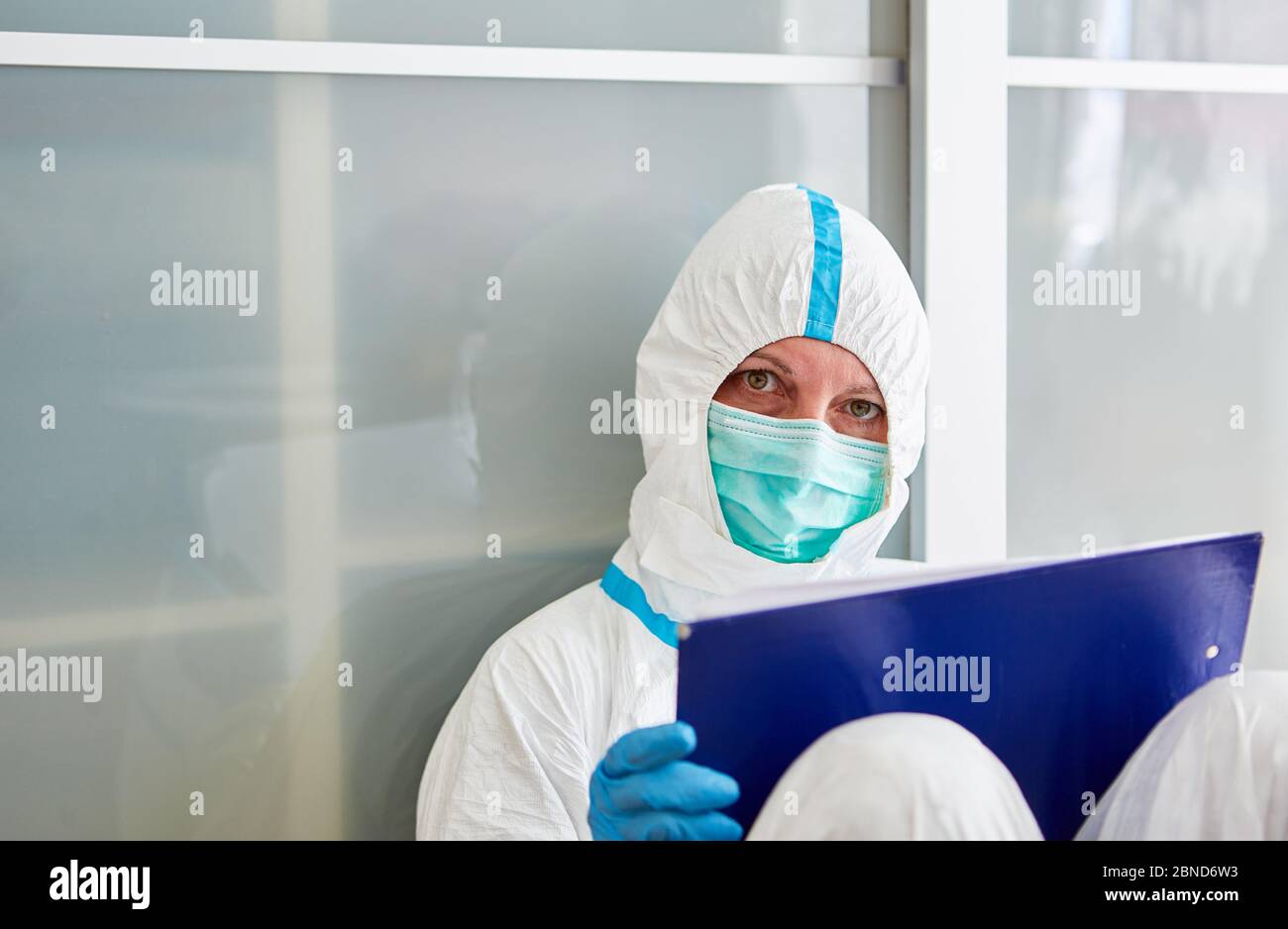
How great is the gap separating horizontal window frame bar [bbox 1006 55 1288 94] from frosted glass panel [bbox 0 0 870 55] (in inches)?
11.8

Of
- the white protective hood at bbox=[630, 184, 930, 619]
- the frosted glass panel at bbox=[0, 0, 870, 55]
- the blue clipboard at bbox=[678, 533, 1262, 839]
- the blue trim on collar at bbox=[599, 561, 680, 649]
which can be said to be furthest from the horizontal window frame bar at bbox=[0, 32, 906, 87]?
the blue clipboard at bbox=[678, 533, 1262, 839]

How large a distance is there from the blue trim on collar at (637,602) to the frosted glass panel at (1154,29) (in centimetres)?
113

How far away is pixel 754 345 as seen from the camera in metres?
1.19

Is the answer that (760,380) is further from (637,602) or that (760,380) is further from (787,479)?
(637,602)

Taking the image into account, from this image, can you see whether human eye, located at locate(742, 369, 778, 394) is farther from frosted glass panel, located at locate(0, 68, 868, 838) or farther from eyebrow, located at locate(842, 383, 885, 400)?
frosted glass panel, located at locate(0, 68, 868, 838)

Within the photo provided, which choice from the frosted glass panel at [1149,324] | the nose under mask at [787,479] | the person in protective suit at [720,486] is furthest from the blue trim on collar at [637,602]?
the frosted glass panel at [1149,324]

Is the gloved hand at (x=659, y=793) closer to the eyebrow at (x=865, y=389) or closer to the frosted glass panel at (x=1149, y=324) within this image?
the eyebrow at (x=865, y=389)

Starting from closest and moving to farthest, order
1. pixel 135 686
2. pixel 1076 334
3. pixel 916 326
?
pixel 916 326 < pixel 135 686 < pixel 1076 334

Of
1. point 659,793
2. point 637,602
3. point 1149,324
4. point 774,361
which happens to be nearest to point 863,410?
point 774,361

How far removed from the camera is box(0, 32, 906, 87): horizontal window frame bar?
1.30m

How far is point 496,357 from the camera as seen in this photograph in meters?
1.43

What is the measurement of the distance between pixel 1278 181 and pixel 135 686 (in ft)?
7.00
